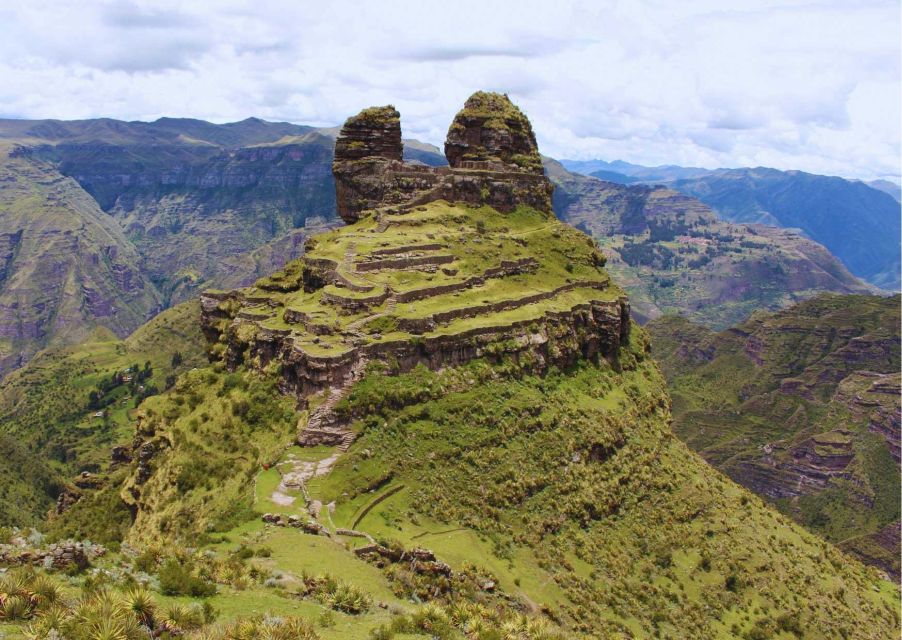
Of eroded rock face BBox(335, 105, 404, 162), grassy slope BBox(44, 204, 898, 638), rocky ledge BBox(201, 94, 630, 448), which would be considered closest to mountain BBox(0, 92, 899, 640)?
grassy slope BBox(44, 204, 898, 638)

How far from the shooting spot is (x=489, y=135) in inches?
3430

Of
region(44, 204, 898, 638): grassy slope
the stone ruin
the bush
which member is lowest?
region(44, 204, 898, 638): grassy slope

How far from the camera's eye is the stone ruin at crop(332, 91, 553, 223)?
8156cm

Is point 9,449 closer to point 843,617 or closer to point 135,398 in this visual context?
point 135,398

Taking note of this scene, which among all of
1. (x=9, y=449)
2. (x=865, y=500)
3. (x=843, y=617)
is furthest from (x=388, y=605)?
(x=865, y=500)

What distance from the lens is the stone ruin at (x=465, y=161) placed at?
81.6m

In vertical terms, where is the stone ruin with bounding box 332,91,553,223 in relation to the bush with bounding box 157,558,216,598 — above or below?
above

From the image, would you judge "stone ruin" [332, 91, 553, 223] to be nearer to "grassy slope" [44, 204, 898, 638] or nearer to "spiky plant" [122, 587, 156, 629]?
"grassy slope" [44, 204, 898, 638]

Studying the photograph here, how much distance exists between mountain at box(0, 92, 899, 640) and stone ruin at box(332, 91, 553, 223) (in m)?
7.76

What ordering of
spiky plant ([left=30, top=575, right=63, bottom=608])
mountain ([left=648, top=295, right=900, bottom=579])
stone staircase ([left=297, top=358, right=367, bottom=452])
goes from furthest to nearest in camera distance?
mountain ([left=648, top=295, right=900, bottom=579])
stone staircase ([left=297, top=358, right=367, bottom=452])
spiky plant ([left=30, top=575, right=63, bottom=608])

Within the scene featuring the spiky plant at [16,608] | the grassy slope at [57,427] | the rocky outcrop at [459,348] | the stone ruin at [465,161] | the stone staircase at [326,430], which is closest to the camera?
the spiky plant at [16,608]

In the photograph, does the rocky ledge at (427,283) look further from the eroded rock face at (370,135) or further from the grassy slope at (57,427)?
the grassy slope at (57,427)

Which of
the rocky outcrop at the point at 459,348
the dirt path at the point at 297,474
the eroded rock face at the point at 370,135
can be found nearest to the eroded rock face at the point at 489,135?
the eroded rock face at the point at 370,135

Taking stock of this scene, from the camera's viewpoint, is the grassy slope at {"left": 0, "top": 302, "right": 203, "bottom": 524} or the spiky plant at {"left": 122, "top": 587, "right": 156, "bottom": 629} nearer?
the spiky plant at {"left": 122, "top": 587, "right": 156, "bottom": 629}
